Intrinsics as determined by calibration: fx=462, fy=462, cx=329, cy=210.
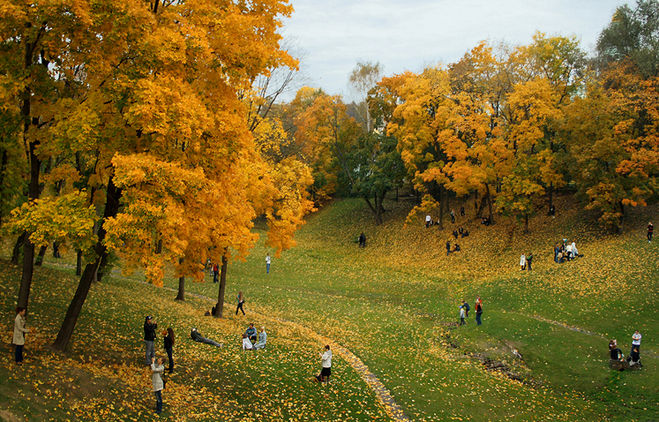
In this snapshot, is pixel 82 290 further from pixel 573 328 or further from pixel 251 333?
pixel 573 328

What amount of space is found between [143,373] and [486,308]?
75.1 ft

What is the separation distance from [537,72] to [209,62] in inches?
1531

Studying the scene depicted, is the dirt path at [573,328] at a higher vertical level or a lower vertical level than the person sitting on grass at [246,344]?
higher

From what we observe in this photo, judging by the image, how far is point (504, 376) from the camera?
20984 mm

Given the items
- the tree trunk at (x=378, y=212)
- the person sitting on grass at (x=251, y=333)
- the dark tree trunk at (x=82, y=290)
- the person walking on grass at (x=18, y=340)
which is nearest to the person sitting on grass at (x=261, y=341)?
the person sitting on grass at (x=251, y=333)

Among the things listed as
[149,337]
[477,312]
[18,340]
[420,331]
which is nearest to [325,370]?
[149,337]

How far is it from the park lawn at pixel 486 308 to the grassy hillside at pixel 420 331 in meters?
0.11

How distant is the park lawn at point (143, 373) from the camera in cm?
1145

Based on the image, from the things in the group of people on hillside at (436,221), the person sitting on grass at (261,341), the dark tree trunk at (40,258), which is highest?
the group of people on hillside at (436,221)

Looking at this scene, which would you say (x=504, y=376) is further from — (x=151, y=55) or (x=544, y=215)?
(x=544, y=215)

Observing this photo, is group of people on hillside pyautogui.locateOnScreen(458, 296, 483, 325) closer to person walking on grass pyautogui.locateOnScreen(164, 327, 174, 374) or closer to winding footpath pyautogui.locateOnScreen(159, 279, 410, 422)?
winding footpath pyautogui.locateOnScreen(159, 279, 410, 422)

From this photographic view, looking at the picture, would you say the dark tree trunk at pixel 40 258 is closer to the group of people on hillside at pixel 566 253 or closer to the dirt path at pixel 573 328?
the dirt path at pixel 573 328

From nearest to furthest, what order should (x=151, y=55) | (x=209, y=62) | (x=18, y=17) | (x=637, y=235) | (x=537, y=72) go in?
(x=18, y=17), (x=151, y=55), (x=209, y=62), (x=637, y=235), (x=537, y=72)

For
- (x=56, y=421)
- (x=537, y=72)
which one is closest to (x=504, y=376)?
(x=56, y=421)
